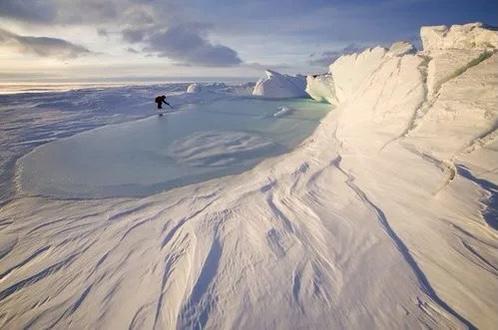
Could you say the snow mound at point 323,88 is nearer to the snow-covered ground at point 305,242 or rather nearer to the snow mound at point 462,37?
the snow mound at point 462,37

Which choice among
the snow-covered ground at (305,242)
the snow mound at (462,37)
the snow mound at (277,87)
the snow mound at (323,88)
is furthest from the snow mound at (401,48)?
the snow mound at (277,87)

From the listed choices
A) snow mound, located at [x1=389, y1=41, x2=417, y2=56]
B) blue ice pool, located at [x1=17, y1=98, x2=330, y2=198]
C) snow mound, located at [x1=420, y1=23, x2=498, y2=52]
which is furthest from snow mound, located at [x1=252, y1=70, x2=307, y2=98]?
snow mound, located at [x1=420, y1=23, x2=498, y2=52]

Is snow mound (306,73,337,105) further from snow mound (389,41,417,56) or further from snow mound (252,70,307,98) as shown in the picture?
snow mound (389,41,417,56)

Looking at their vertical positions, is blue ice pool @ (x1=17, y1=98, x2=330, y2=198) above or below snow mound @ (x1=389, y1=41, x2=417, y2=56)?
below

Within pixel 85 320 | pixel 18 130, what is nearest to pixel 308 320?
pixel 85 320

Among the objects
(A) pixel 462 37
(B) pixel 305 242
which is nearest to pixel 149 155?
(B) pixel 305 242

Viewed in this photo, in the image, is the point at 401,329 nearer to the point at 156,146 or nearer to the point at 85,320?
the point at 85,320

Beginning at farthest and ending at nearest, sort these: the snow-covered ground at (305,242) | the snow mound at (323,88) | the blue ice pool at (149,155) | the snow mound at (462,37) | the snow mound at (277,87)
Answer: the snow mound at (277,87), the snow mound at (323,88), the snow mound at (462,37), the blue ice pool at (149,155), the snow-covered ground at (305,242)
